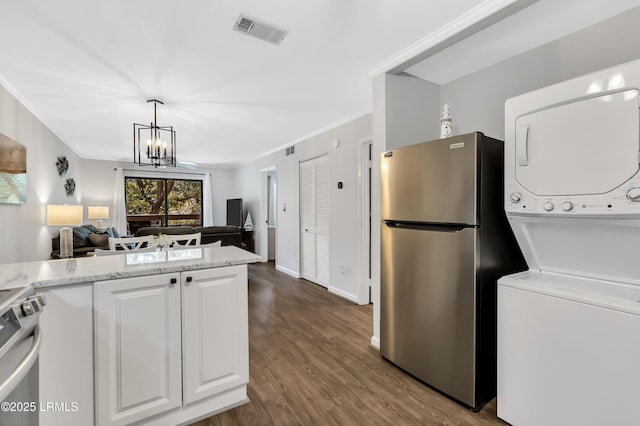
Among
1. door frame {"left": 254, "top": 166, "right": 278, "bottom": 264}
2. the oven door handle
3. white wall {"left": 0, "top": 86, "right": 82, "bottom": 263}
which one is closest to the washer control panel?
the oven door handle

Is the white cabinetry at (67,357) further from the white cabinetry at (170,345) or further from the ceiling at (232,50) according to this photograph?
the ceiling at (232,50)

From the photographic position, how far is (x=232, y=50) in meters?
2.19

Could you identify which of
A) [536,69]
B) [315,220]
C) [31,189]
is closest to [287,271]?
[315,220]

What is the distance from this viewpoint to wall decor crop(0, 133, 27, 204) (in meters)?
2.67

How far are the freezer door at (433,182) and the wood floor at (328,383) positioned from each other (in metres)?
1.16

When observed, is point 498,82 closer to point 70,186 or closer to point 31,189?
point 31,189

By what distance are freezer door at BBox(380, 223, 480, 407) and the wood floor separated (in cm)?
15

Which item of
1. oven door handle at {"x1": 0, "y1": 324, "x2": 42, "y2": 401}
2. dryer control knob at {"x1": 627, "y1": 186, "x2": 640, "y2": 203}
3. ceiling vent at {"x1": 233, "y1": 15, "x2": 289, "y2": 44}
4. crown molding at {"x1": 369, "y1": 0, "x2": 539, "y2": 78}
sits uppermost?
ceiling vent at {"x1": 233, "y1": 15, "x2": 289, "y2": 44}

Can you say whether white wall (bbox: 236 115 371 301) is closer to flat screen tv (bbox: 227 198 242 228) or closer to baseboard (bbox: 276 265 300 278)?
baseboard (bbox: 276 265 300 278)

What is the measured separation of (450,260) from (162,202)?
782 centimetres

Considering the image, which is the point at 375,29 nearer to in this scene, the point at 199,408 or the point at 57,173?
the point at 199,408

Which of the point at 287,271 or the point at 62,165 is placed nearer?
the point at 62,165

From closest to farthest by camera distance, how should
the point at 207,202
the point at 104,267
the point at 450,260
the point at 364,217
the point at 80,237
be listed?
1. the point at 104,267
2. the point at 450,260
3. the point at 364,217
4. the point at 80,237
5. the point at 207,202

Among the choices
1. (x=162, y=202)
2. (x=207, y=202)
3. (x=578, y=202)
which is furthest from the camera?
(x=207, y=202)
